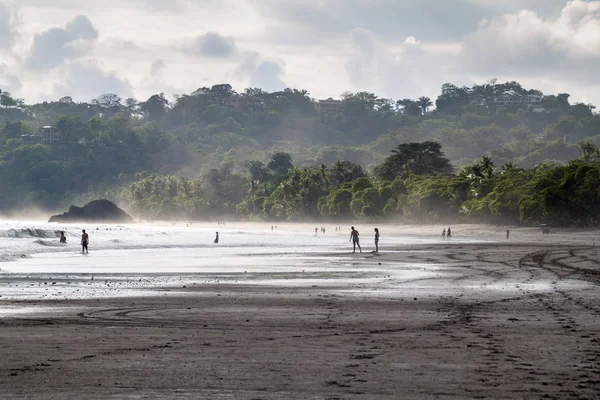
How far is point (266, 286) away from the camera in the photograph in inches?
1064

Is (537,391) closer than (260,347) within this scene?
Yes

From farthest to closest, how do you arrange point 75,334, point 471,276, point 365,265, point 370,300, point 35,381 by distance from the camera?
point 365,265
point 471,276
point 370,300
point 75,334
point 35,381

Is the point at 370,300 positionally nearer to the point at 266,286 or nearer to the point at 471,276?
the point at 266,286

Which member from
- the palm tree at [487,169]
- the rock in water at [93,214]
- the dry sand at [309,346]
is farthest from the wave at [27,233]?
the rock in water at [93,214]

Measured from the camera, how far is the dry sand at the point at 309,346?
1053 centimetres

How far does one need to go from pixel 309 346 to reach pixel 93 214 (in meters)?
173

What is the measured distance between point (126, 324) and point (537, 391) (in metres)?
9.01

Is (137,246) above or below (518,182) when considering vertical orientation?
below

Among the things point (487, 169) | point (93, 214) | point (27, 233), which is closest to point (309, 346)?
point (27, 233)

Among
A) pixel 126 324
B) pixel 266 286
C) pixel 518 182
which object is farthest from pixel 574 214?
pixel 126 324

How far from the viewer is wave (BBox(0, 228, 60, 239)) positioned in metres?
71.4

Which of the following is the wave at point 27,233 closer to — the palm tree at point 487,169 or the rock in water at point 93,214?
the palm tree at point 487,169

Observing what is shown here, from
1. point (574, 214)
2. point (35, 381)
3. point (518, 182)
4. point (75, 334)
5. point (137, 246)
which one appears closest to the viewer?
point (35, 381)

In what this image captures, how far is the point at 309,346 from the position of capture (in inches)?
542
